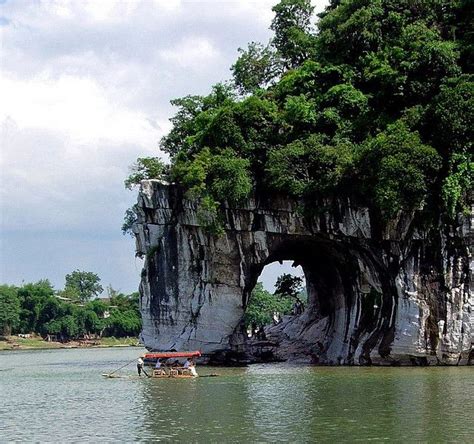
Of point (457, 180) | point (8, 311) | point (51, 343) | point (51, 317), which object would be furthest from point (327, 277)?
point (51, 317)

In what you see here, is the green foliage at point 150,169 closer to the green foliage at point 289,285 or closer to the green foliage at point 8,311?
the green foliage at point 289,285

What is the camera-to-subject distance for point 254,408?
16531mm

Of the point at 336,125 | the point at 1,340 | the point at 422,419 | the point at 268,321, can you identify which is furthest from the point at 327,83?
the point at 1,340

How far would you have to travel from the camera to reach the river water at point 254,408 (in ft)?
44.6

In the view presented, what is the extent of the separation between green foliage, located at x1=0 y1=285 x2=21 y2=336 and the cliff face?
38.0m

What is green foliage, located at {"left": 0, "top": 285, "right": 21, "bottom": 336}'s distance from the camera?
66125 mm

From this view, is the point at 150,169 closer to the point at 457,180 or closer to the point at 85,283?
the point at 457,180

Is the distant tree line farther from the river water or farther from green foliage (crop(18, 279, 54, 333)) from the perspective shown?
the river water

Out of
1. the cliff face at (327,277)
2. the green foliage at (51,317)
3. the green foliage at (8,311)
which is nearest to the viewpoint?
the cliff face at (327,277)

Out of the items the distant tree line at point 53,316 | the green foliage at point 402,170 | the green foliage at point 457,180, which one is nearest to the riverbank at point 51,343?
the distant tree line at point 53,316

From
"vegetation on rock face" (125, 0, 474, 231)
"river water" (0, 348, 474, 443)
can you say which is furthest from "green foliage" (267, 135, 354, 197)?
"river water" (0, 348, 474, 443)

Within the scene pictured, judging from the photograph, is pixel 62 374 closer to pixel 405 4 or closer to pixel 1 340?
pixel 405 4

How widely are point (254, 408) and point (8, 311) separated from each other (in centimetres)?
5404

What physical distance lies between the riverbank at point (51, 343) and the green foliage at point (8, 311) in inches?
38.1
